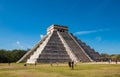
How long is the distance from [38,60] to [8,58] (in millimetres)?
29671

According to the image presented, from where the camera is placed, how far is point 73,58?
6650 centimetres

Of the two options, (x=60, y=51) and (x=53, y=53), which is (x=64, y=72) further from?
(x=60, y=51)

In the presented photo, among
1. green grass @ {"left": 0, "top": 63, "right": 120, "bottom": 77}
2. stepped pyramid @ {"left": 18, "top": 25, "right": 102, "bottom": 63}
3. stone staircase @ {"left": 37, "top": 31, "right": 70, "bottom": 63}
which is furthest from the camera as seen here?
stepped pyramid @ {"left": 18, "top": 25, "right": 102, "bottom": 63}

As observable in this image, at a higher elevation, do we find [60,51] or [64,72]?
[60,51]

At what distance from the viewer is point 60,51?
70.2m

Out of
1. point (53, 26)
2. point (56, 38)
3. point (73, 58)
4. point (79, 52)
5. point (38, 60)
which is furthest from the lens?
point (53, 26)

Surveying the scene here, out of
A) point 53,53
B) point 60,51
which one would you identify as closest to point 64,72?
point 53,53

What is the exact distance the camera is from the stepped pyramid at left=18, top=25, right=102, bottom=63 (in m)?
64.1

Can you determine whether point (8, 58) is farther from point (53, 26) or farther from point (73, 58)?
point (73, 58)

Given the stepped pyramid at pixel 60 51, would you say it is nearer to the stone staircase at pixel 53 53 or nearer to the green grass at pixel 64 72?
the stone staircase at pixel 53 53

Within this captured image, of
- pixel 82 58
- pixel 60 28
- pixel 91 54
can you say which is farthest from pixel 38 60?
pixel 60 28

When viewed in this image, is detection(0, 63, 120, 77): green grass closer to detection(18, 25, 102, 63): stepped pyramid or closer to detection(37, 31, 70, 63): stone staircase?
detection(18, 25, 102, 63): stepped pyramid

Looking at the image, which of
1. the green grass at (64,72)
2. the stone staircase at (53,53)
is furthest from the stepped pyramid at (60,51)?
the green grass at (64,72)

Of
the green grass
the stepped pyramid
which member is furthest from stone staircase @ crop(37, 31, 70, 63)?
the green grass
